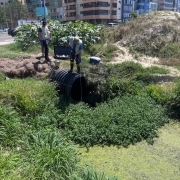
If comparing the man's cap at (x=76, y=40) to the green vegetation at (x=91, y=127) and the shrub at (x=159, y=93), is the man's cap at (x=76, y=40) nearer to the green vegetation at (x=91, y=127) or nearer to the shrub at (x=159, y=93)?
the green vegetation at (x=91, y=127)

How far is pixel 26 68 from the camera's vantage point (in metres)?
7.92

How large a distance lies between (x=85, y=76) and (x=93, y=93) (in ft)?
2.06

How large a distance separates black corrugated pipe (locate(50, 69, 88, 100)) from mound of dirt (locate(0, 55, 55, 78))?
955 millimetres

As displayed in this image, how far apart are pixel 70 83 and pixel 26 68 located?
2492mm

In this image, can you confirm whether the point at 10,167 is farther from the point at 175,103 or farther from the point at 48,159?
the point at 175,103

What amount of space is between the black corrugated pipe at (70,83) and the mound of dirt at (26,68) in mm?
955

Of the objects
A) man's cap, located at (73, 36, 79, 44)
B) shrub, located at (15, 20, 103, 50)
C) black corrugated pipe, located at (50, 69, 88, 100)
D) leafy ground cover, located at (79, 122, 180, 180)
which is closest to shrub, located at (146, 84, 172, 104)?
leafy ground cover, located at (79, 122, 180, 180)

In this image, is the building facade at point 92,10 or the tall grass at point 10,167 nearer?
the tall grass at point 10,167

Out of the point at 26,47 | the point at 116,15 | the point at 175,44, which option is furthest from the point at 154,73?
the point at 116,15

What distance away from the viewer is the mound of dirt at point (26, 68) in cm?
789

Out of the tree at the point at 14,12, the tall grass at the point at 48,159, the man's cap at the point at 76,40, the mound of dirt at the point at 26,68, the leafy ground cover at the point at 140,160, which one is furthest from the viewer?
the tree at the point at 14,12

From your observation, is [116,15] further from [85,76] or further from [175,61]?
[85,76]

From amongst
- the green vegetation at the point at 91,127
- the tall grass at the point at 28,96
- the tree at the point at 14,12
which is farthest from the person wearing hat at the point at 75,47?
the tree at the point at 14,12

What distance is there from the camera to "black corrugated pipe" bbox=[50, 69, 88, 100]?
6342mm
